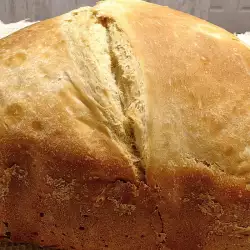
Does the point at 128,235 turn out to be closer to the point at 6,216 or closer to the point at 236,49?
the point at 6,216

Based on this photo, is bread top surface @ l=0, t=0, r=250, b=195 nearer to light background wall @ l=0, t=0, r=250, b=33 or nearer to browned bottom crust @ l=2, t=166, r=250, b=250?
browned bottom crust @ l=2, t=166, r=250, b=250

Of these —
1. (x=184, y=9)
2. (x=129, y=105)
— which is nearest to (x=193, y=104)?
(x=129, y=105)

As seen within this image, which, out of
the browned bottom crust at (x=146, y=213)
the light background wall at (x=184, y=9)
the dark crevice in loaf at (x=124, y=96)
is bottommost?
the light background wall at (x=184, y=9)

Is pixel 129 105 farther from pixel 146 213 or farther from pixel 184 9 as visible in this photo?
pixel 184 9

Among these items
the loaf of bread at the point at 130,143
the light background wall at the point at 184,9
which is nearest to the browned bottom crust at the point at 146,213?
the loaf of bread at the point at 130,143

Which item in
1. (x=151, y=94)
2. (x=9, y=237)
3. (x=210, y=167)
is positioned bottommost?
(x=9, y=237)

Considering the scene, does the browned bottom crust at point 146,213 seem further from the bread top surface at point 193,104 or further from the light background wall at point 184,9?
the light background wall at point 184,9

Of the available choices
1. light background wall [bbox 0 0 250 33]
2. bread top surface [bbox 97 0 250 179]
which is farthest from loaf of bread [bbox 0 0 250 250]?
light background wall [bbox 0 0 250 33]

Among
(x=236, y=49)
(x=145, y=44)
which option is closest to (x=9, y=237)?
(x=145, y=44)
